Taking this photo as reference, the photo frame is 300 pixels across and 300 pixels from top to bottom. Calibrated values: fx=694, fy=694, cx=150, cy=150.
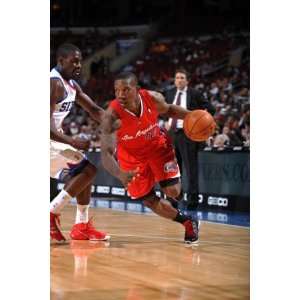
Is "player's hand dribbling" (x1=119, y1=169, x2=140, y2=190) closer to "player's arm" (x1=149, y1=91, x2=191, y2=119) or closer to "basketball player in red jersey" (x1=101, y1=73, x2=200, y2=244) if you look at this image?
"basketball player in red jersey" (x1=101, y1=73, x2=200, y2=244)

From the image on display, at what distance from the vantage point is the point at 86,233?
12.9 ft

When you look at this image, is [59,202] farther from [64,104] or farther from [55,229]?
[64,104]

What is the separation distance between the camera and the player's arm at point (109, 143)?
154 inches

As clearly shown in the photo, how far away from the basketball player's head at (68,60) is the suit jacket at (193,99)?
0.72 meters

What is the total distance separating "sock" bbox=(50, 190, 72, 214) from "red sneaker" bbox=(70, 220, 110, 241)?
0.14m

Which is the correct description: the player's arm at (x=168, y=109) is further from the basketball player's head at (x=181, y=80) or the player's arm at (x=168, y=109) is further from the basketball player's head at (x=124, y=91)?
the basketball player's head at (x=181, y=80)

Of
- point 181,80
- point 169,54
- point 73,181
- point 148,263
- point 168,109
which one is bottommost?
point 148,263

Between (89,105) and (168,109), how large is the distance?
51cm

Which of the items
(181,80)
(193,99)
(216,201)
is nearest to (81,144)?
(193,99)

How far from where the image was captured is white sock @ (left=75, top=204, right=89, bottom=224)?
156 inches

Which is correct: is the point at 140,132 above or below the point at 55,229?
above
